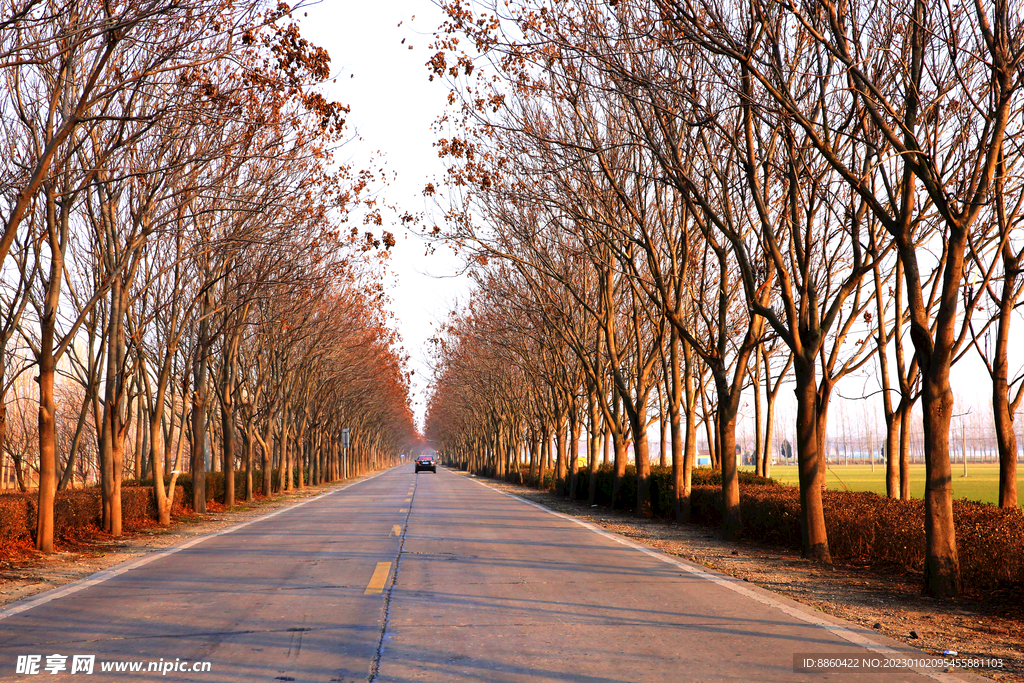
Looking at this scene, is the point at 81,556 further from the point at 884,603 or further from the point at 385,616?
the point at 884,603

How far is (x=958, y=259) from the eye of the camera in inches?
360

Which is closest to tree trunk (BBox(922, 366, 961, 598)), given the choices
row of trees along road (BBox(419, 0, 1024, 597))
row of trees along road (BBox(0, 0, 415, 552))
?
row of trees along road (BBox(419, 0, 1024, 597))

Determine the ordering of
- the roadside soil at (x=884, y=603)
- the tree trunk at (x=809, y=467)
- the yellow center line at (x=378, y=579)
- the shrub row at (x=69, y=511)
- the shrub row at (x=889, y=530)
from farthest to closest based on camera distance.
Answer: the shrub row at (x=69, y=511) → the tree trunk at (x=809, y=467) → the yellow center line at (x=378, y=579) → the shrub row at (x=889, y=530) → the roadside soil at (x=884, y=603)

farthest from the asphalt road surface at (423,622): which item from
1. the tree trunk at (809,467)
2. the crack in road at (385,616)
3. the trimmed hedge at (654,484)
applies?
the trimmed hedge at (654,484)

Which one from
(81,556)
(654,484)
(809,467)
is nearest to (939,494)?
(809,467)

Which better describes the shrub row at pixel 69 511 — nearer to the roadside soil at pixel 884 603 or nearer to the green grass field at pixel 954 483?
the roadside soil at pixel 884 603

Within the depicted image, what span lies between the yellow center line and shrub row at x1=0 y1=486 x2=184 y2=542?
624 centimetres

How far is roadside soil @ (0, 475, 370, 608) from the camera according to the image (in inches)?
391

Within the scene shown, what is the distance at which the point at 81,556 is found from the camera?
12875 mm

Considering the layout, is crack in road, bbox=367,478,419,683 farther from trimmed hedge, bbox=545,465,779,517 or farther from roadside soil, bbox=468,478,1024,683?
trimmed hedge, bbox=545,465,779,517

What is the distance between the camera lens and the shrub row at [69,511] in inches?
521

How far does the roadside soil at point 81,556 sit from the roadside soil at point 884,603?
8280mm

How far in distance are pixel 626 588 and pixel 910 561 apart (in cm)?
388

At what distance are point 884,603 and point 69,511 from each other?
530 inches
